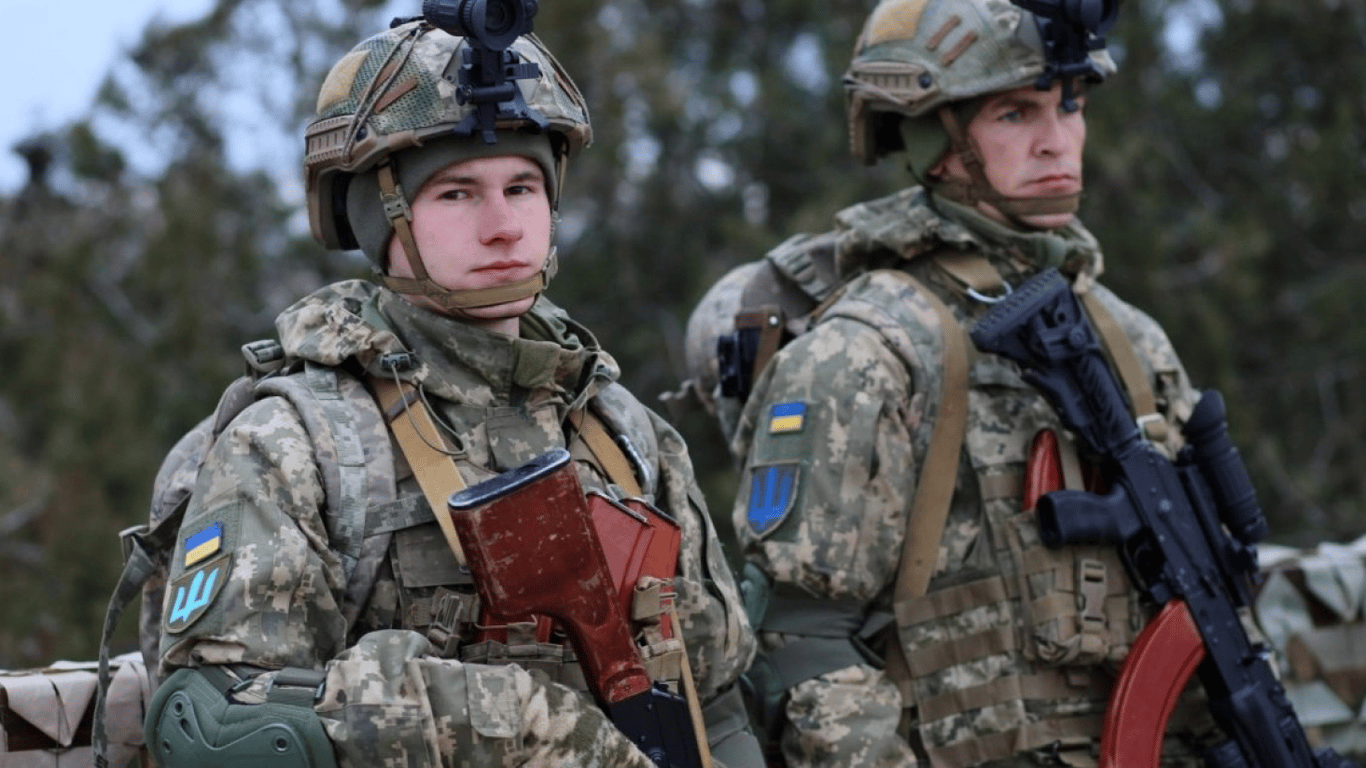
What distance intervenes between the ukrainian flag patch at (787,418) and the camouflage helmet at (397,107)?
0.99 meters

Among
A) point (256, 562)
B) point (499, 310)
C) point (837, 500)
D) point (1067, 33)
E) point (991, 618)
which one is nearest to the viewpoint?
point (256, 562)

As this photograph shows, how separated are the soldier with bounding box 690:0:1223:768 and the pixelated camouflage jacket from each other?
56 cm

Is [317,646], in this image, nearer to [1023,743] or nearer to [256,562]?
[256,562]

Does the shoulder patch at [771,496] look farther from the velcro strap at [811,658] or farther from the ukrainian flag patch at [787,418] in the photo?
the velcro strap at [811,658]

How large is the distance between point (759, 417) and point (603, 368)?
3.02 ft

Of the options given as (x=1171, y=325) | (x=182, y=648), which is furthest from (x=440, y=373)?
(x=1171, y=325)

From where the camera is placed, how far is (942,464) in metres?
5.13

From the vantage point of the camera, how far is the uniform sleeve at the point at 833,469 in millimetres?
4980

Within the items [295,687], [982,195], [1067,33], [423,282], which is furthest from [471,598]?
[1067,33]

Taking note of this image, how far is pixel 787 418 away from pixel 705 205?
982cm

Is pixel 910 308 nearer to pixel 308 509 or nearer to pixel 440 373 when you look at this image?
pixel 440 373

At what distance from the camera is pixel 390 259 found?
4.25 metres

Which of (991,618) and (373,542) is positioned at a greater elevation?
(991,618)

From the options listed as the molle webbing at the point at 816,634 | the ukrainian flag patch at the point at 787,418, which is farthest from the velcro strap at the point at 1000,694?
the ukrainian flag patch at the point at 787,418
